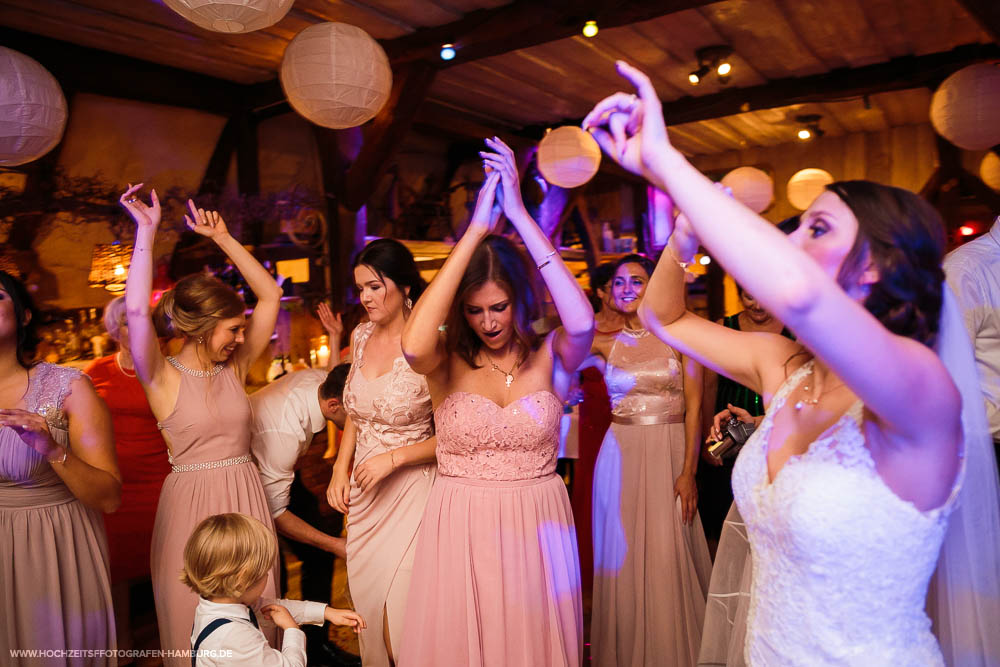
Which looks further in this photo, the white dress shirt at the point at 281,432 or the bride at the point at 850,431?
the white dress shirt at the point at 281,432

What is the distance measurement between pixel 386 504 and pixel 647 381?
1231mm

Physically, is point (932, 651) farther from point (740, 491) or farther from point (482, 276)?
point (482, 276)

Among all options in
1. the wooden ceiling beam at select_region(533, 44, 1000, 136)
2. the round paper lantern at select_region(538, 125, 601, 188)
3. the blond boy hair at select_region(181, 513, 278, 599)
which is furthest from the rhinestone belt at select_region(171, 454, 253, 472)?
the wooden ceiling beam at select_region(533, 44, 1000, 136)

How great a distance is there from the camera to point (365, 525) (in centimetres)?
229

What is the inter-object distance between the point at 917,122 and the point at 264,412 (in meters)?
7.68

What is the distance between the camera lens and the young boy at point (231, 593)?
4.92 feet

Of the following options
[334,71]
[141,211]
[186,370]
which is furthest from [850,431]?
[334,71]

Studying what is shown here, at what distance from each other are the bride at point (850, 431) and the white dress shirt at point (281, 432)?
5.85 feet

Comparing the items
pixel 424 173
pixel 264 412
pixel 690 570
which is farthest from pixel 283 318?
pixel 690 570

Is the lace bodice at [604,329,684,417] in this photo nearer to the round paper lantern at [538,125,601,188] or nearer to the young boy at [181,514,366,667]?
the young boy at [181,514,366,667]

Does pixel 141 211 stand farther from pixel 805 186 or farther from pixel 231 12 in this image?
pixel 805 186

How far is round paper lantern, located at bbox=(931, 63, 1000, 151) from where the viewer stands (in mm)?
3500

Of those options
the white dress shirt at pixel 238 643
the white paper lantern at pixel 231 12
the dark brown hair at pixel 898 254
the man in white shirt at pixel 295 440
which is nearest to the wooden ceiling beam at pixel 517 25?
the white paper lantern at pixel 231 12

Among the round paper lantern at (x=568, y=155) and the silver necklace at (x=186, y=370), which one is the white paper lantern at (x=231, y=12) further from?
the round paper lantern at (x=568, y=155)
